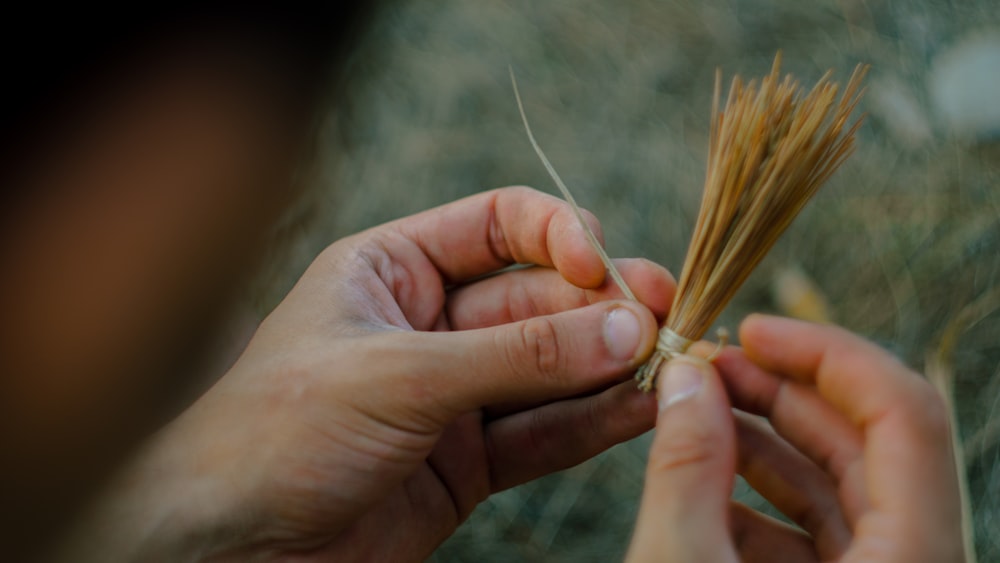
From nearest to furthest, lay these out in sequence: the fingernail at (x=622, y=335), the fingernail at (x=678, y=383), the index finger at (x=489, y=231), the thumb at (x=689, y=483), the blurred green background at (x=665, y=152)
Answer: the thumb at (x=689, y=483) → the fingernail at (x=678, y=383) → the fingernail at (x=622, y=335) → the index finger at (x=489, y=231) → the blurred green background at (x=665, y=152)

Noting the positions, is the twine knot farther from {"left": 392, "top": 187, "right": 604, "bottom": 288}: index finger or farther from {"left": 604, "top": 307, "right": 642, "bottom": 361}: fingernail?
{"left": 392, "top": 187, "right": 604, "bottom": 288}: index finger

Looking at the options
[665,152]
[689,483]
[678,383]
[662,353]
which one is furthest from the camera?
[665,152]

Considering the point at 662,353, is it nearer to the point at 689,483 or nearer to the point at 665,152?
the point at 689,483

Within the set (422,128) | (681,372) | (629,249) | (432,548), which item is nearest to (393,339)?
(681,372)

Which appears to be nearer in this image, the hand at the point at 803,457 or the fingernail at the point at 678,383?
the hand at the point at 803,457

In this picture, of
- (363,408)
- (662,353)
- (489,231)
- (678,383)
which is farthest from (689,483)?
(489,231)

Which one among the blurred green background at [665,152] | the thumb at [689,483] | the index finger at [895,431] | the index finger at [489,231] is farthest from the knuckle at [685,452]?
the blurred green background at [665,152]

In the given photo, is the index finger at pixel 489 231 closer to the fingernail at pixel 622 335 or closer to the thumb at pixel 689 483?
the fingernail at pixel 622 335

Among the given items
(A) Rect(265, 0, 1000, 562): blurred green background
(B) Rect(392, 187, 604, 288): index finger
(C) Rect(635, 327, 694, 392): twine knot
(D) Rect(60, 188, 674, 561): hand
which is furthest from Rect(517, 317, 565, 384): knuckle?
(A) Rect(265, 0, 1000, 562): blurred green background

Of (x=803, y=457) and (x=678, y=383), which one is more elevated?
(x=678, y=383)
